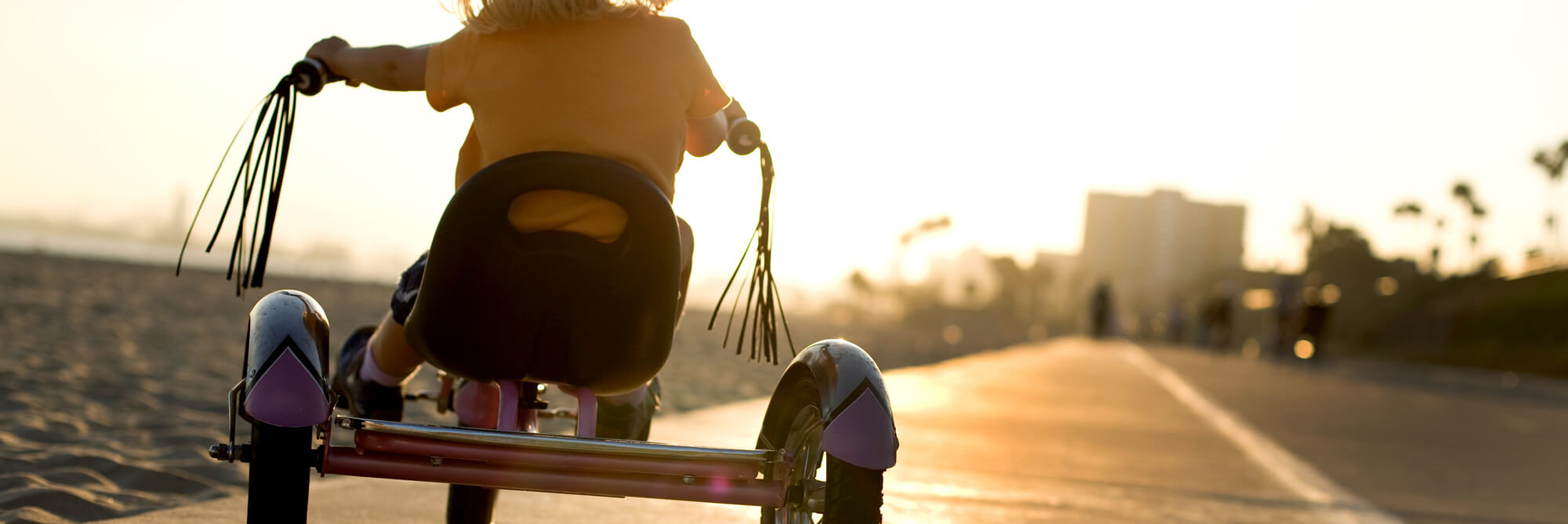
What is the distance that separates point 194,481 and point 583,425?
2.82 m

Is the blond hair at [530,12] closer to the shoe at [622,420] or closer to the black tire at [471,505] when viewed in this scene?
the shoe at [622,420]

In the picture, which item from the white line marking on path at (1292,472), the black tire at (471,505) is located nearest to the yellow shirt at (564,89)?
the black tire at (471,505)

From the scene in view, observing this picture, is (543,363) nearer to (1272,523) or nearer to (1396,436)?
(1272,523)

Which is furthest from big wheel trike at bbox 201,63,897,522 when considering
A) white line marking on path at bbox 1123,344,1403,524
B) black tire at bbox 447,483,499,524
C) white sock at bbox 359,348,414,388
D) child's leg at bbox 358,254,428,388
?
white line marking on path at bbox 1123,344,1403,524

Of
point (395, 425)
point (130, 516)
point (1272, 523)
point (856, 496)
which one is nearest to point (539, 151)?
point (395, 425)

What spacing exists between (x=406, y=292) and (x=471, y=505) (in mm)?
996

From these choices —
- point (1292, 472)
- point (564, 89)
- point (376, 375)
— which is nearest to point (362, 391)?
point (376, 375)

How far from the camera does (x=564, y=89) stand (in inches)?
114

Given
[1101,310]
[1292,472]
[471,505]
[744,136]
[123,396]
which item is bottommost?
[123,396]

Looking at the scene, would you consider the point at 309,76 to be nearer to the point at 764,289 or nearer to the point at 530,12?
the point at 530,12

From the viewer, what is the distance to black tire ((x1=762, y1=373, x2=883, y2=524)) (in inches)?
109

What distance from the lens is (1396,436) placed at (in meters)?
11.6

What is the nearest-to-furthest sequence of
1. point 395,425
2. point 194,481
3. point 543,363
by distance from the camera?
point 395,425
point 543,363
point 194,481

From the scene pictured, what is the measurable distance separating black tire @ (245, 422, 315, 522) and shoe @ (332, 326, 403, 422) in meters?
0.78
